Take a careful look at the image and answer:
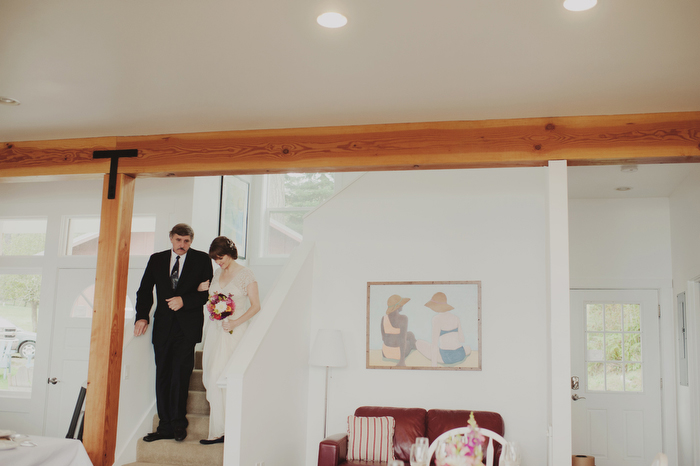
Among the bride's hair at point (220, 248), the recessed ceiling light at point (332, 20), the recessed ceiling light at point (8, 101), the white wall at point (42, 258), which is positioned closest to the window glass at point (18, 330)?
the white wall at point (42, 258)

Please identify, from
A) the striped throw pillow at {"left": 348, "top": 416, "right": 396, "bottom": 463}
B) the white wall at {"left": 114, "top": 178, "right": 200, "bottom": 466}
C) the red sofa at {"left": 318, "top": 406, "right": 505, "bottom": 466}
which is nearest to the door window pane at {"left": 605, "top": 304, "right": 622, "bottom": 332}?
the red sofa at {"left": 318, "top": 406, "right": 505, "bottom": 466}

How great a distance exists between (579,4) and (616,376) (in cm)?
463

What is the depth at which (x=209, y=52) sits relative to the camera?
3068mm

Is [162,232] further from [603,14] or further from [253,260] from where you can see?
[603,14]

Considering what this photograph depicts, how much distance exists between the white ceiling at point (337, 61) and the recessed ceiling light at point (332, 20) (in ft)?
0.13

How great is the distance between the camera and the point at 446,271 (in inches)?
212

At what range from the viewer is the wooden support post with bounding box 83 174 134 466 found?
427 centimetres

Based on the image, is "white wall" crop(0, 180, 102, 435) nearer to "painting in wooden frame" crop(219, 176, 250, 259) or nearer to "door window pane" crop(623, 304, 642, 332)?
"painting in wooden frame" crop(219, 176, 250, 259)

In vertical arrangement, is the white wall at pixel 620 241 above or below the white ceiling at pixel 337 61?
below

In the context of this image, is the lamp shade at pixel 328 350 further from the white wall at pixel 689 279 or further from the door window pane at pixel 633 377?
the white wall at pixel 689 279

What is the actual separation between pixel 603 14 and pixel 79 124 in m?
3.41

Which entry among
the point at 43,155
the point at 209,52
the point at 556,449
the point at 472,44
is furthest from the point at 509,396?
the point at 43,155

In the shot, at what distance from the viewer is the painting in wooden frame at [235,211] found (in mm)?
6383

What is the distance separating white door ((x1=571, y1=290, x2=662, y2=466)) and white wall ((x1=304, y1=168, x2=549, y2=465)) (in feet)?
4.21
